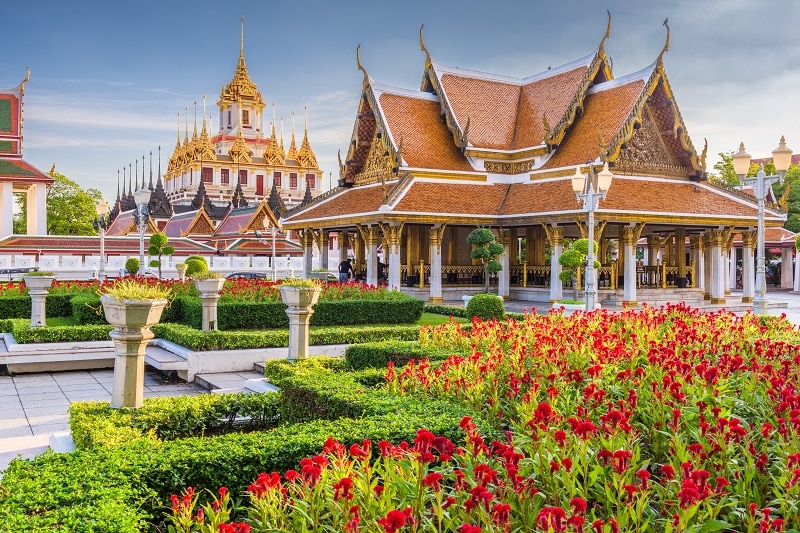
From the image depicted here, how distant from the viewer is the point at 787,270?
3919cm

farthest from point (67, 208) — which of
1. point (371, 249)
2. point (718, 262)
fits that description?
point (718, 262)

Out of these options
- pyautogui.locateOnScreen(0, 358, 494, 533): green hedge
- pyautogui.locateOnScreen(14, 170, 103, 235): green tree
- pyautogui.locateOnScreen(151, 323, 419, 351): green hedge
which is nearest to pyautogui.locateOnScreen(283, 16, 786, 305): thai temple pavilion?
pyautogui.locateOnScreen(151, 323, 419, 351): green hedge

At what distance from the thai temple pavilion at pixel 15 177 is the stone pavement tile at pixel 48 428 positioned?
3318 cm

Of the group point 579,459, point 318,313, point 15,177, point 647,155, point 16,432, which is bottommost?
point 16,432

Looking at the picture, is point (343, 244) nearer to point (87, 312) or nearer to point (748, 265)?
point (748, 265)

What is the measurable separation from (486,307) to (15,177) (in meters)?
30.8

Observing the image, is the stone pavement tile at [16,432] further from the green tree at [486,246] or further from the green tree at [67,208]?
the green tree at [67,208]

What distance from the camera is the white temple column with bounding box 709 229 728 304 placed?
23.6 meters

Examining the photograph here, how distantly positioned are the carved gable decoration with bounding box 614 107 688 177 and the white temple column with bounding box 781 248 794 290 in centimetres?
1840

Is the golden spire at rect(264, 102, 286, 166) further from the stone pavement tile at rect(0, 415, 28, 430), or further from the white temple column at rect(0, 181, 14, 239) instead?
the stone pavement tile at rect(0, 415, 28, 430)

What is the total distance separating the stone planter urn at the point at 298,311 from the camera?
9.93m

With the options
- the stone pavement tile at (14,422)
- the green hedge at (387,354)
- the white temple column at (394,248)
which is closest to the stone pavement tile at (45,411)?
the stone pavement tile at (14,422)

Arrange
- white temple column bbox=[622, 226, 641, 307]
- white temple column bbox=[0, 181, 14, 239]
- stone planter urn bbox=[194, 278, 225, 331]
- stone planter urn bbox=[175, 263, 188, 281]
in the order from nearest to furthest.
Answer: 1. stone planter urn bbox=[194, 278, 225, 331]
2. white temple column bbox=[622, 226, 641, 307]
3. stone planter urn bbox=[175, 263, 188, 281]
4. white temple column bbox=[0, 181, 14, 239]

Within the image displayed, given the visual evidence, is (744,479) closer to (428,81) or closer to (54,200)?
(428,81)
